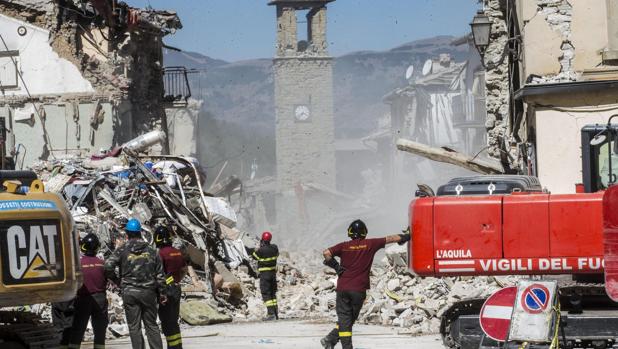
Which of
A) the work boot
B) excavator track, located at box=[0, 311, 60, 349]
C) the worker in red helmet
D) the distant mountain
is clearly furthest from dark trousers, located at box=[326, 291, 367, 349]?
the distant mountain

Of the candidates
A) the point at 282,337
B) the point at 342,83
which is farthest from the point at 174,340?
the point at 342,83

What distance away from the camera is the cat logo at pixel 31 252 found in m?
12.4

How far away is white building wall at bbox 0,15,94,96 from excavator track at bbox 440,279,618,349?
26713mm

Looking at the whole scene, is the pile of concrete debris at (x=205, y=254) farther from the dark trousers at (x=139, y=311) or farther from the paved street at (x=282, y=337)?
the dark trousers at (x=139, y=311)

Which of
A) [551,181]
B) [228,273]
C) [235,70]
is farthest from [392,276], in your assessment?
[235,70]

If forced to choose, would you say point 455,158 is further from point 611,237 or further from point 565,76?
point 611,237

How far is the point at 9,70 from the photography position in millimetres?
41531

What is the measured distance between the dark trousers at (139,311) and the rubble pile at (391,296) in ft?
17.1

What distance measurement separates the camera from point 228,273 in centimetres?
2773

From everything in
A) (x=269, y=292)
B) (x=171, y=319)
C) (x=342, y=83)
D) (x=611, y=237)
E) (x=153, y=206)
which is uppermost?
(x=342, y=83)

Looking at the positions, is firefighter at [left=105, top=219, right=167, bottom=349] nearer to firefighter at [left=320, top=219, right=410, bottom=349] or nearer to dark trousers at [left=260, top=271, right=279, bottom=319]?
firefighter at [left=320, top=219, right=410, bottom=349]

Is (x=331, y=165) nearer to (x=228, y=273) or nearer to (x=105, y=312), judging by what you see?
(x=228, y=273)

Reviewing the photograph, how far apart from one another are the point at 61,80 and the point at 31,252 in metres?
29.2

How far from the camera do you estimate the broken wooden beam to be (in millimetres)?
29609
